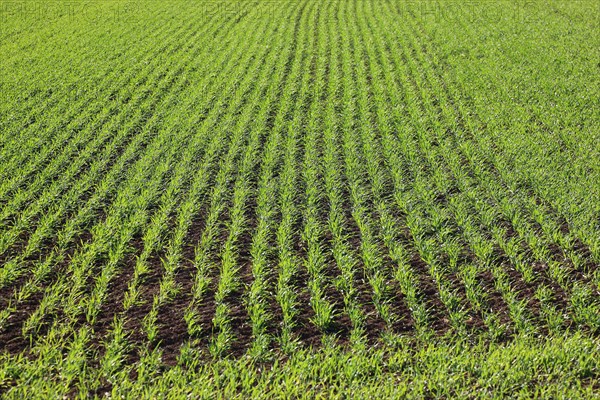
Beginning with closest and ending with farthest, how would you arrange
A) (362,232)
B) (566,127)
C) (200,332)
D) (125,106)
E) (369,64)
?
(200,332)
(362,232)
(566,127)
(125,106)
(369,64)

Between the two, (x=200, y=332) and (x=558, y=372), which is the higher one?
(x=200, y=332)

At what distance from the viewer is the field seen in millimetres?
4477

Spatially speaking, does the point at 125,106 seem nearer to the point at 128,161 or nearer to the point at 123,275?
the point at 128,161

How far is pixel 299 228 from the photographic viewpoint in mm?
6684

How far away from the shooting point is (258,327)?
16.2ft

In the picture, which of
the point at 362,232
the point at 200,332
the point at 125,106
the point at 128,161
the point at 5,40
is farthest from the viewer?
the point at 5,40

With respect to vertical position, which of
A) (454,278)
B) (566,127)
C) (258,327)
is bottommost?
(566,127)

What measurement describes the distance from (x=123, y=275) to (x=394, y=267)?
9.72 ft

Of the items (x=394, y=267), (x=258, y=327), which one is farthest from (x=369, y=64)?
(x=258, y=327)

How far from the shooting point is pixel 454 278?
18.7 ft

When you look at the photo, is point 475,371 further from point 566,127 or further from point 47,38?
point 47,38

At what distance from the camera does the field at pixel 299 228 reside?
448cm

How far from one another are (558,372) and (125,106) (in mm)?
9470

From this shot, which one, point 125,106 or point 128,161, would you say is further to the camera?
point 125,106
